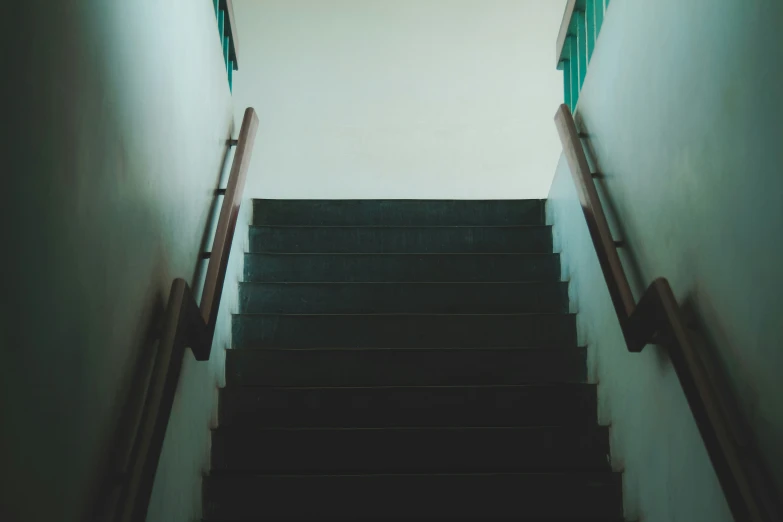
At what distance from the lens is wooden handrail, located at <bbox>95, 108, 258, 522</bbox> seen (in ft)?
6.26

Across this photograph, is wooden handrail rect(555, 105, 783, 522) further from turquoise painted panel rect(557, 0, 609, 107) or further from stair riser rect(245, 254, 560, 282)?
stair riser rect(245, 254, 560, 282)

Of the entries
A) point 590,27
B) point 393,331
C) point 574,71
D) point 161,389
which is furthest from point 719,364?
point 574,71

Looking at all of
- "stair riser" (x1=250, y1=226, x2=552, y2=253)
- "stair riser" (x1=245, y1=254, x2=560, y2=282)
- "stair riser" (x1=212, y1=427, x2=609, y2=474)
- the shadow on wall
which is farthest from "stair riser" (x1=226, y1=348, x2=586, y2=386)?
"stair riser" (x1=250, y1=226, x2=552, y2=253)

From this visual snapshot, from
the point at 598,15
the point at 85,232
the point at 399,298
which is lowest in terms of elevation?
the point at 85,232

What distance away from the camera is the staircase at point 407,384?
319cm

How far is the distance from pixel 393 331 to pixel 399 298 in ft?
0.92

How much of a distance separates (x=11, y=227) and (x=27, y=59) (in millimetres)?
305

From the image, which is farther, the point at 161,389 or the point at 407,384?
the point at 407,384

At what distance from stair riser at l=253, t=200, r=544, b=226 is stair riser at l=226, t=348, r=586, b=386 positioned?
132 centimetres

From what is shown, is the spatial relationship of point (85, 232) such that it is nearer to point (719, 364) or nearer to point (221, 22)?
point (719, 364)

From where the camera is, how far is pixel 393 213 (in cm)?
500

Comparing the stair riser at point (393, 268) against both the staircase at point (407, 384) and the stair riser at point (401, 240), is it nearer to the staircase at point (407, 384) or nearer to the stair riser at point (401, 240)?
the staircase at point (407, 384)

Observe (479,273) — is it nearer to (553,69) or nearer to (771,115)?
(771,115)

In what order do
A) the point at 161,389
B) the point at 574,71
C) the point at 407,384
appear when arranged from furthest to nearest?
the point at 574,71, the point at 407,384, the point at 161,389
